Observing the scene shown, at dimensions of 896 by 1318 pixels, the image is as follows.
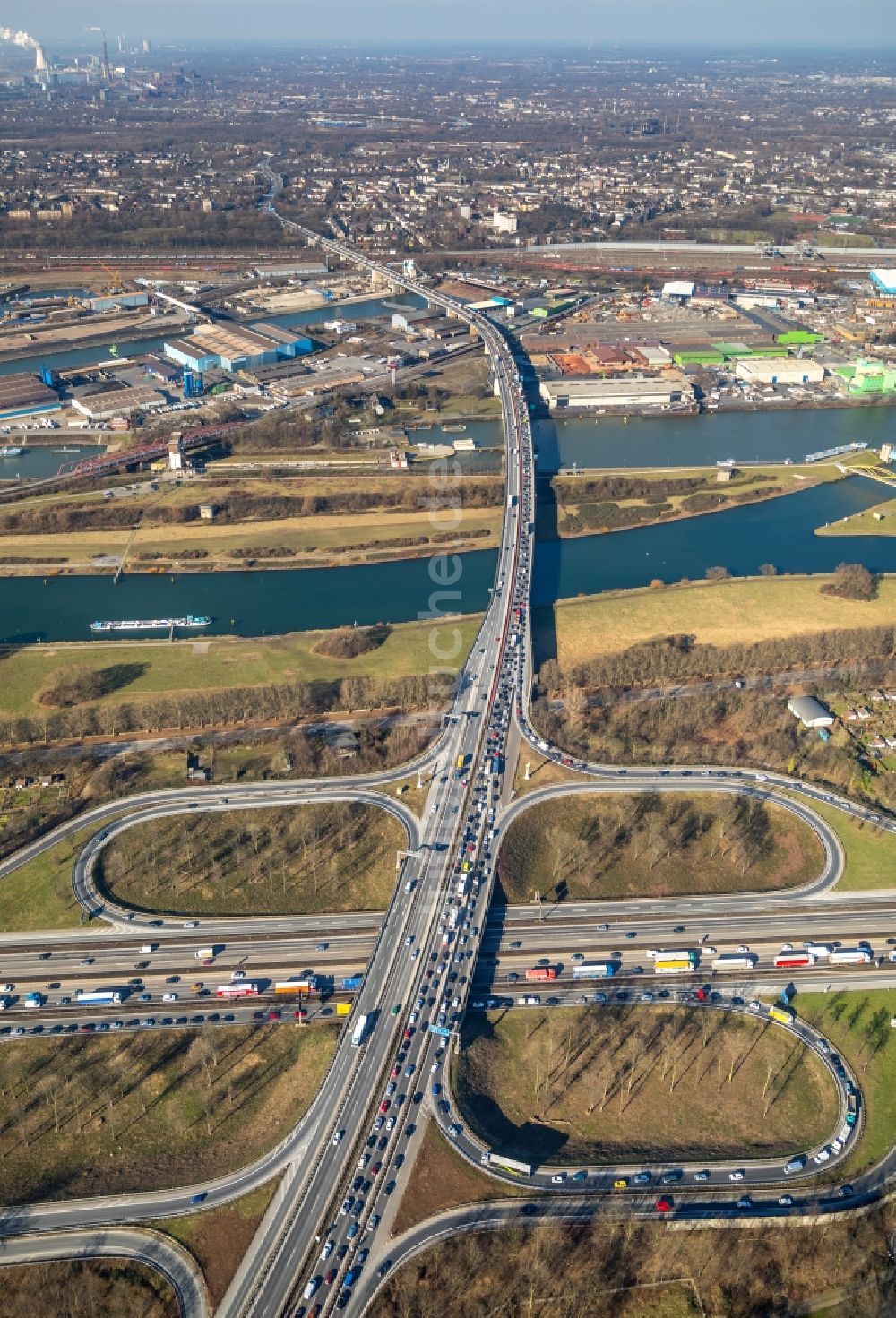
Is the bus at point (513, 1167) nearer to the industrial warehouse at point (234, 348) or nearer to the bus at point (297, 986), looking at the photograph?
the bus at point (297, 986)

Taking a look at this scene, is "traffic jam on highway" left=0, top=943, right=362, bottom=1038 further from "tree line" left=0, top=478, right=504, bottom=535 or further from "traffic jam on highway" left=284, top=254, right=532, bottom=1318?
"tree line" left=0, top=478, right=504, bottom=535

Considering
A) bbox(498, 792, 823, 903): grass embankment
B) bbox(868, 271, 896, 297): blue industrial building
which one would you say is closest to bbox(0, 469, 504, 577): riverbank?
bbox(498, 792, 823, 903): grass embankment

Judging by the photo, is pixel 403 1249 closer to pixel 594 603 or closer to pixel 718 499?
pixel 594 603

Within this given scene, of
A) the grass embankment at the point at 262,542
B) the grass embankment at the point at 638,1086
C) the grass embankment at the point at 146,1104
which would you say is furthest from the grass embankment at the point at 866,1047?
the grass embankment at the point at 262,542

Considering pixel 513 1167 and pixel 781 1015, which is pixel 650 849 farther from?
pixel 513 1167

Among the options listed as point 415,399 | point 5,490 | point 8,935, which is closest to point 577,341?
point 415,399
